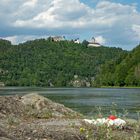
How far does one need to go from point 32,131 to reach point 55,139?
1174 millimetres

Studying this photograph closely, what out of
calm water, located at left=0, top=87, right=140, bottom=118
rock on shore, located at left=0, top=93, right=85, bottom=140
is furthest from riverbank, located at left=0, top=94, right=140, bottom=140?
calm water, located at left=0, top=87, right=140, bottom=118

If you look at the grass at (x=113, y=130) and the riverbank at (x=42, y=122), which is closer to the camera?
the grass at (x=113, y=130)

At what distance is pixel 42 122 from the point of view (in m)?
21.0

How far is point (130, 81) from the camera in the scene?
193375 mm

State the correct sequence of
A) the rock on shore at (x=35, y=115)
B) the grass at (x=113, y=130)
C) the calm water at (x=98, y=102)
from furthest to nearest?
the calm water at (x=98, y=102) < the rock on shore at (x=35, y=115) < the grass at (x=113, y=130)

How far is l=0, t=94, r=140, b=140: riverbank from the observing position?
14.9 metres

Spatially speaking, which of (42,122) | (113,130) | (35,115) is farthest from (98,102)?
(113,130)

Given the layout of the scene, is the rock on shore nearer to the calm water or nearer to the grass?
the grass

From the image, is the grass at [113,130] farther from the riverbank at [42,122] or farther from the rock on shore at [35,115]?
the rock on shore at [35,115]

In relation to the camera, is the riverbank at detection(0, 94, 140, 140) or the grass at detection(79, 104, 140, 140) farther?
the riverbank at detection(0, 94, 140, 140)

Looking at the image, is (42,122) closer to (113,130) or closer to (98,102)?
(113,130)

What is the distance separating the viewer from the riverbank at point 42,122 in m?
14.9

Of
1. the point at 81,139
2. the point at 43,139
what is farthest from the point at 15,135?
the point at 81,139

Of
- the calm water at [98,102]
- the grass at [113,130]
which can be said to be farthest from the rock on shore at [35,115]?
the calm water at [98,102]
